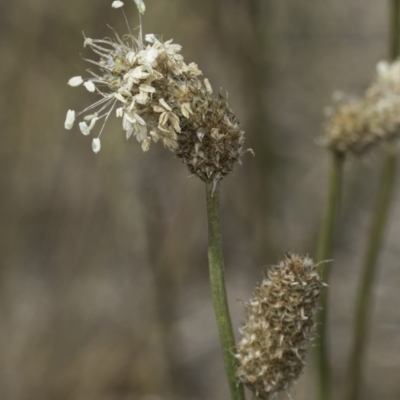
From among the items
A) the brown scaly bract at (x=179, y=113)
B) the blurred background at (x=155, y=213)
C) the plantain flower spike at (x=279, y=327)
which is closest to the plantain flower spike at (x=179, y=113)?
the brown scaly bract at (x=179, y=113)

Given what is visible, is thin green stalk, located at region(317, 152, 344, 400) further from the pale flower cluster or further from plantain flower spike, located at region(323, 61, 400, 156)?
the pale flower cluster

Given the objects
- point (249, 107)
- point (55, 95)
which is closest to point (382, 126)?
point (249, 107)

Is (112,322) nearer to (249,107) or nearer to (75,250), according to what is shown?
(75,250)

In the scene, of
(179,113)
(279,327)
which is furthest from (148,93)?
(279,327)


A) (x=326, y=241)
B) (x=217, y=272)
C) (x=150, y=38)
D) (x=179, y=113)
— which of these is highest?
(x=150, y=38)

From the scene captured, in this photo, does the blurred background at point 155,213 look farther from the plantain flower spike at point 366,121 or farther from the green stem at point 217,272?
the green stem at point 217,272

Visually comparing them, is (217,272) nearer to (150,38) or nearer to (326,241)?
(150,38)
